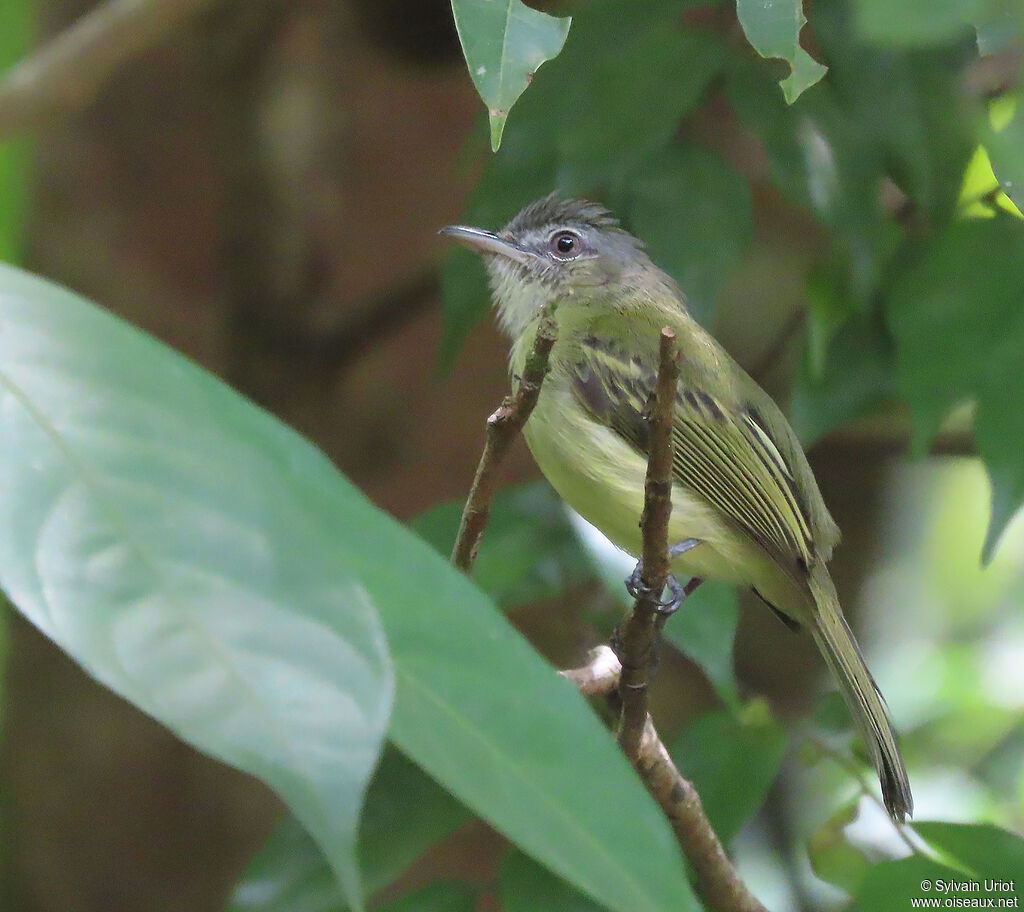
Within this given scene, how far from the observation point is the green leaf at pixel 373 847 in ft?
6.11

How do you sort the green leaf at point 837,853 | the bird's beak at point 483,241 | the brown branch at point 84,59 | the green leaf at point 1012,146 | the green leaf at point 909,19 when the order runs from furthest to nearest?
the brown branch at point 84,59 → the bird's beak at point 483,241 → the green leaf at point 837,853 → the green leaf at point 1012,146 → the green leaf at point 909,19

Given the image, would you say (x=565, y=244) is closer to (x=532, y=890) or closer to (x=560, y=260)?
(x=560, y=260)

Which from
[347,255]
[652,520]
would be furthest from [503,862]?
[347,255]

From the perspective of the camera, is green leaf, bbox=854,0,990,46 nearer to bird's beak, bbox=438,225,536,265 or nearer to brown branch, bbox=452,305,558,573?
brown branch, bbox=452,305,558,573

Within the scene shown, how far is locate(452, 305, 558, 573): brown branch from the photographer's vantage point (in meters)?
1.40

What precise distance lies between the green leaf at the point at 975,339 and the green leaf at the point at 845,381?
8.6 inches

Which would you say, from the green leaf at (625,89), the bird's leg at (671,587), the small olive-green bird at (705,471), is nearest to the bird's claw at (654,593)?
the bird's leg at (671,587)

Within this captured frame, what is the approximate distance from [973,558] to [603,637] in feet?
9.09

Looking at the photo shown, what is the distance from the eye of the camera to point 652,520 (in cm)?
150

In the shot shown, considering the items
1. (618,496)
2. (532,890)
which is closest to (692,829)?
(532,890)

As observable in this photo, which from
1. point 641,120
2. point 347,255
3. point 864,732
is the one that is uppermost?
point 641,120

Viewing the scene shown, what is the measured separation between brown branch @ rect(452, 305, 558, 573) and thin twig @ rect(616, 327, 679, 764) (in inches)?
5.3

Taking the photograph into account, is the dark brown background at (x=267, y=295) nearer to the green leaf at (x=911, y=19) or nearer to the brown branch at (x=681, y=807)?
the brown branch at (x=681, y=807)

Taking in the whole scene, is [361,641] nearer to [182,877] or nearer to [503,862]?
[503,862]
